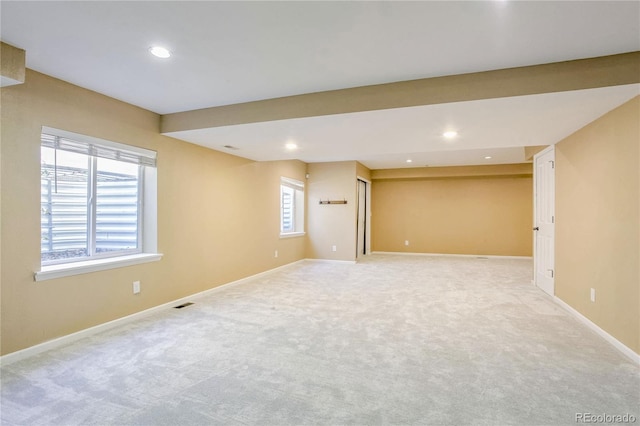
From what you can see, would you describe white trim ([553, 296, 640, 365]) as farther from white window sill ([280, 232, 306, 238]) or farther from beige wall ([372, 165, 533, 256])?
white window sill ([280, 232, 306, 238])

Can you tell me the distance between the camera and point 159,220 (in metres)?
3.62

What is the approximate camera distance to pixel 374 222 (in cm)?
897

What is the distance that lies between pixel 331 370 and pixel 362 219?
6.17 metres

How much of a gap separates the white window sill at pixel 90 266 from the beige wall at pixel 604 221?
15.1 feet

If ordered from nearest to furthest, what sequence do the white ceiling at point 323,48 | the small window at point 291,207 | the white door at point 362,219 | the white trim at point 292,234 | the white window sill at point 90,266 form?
the white ceiling at point 323,48, the white window sill at point 90,266, the white trim at point 292,234, the small window at point 291,207, the white door at point 362,219

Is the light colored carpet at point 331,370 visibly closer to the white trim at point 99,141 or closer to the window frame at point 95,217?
the window frame at point 95,217

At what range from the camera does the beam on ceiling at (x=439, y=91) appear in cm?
219

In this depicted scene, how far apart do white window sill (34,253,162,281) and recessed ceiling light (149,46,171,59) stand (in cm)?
202

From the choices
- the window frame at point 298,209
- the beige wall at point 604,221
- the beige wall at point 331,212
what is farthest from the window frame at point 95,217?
the beige wall at point 604,221

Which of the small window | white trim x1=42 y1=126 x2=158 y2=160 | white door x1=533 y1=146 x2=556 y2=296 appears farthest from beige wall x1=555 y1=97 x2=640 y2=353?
the small window

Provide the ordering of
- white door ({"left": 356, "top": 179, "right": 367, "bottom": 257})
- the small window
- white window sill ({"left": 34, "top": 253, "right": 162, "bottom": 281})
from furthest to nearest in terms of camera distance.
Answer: white door ({"left": 356, "top": 179, "right": 367, "bottom": 257}), the small window, white window sill ({"left": 34, "top": 253, "right": 162, "bottom": 281})

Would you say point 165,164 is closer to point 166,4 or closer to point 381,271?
point 166,4

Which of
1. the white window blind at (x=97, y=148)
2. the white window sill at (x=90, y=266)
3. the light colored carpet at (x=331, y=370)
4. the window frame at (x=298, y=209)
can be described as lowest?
the light colored carpet at (x=331, y=370)

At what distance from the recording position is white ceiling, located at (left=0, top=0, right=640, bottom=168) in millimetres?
1714
